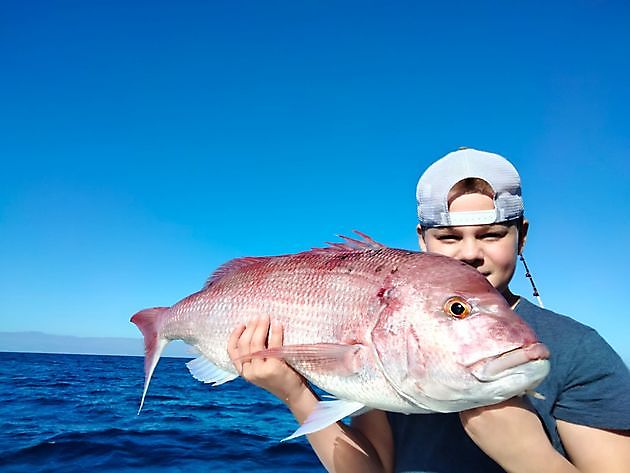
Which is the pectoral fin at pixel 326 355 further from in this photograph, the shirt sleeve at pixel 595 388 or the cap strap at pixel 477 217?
the shirt sleeve at pixel 595 388

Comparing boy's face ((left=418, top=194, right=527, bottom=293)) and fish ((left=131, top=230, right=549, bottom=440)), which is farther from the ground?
boy's face ((left=418, top=194, right=527, bottom=293))

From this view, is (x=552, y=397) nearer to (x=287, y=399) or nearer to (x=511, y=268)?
(x=511, y=268)

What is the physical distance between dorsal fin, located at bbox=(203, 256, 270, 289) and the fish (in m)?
0.02

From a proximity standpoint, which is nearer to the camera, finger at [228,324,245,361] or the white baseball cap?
the white baseball cap

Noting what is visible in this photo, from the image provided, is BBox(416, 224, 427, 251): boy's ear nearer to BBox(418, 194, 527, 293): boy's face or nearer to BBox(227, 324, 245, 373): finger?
BBox(418, 194, 527, 293): boy's face

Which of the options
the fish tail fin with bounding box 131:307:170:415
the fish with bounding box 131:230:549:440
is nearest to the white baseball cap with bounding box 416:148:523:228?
the fish with bounding box 131:230:549:440

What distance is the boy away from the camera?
2092mm

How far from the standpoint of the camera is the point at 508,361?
5.79 ft

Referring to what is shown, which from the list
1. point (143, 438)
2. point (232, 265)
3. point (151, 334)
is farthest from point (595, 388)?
point (143, 438)

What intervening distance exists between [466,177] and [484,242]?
1.06 feet

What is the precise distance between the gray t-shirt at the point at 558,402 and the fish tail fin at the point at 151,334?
1.64 m

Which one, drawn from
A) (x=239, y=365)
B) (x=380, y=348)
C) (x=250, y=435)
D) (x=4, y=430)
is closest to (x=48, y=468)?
(x=4, y=430)

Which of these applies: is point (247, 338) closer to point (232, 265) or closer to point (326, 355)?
point (326, 355)

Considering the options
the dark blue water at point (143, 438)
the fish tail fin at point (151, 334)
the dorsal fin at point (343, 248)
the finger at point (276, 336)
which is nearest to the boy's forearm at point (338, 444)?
the finger at point (276, 336)
